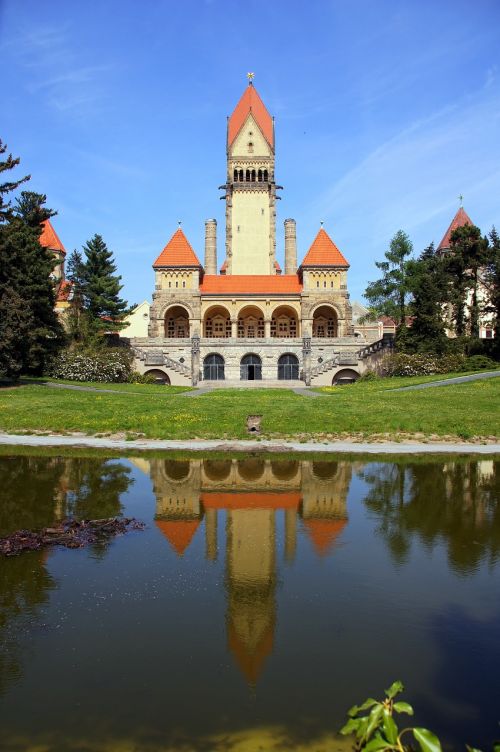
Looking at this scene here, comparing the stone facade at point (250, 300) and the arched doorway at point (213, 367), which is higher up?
the stone facade at point (250, 300)

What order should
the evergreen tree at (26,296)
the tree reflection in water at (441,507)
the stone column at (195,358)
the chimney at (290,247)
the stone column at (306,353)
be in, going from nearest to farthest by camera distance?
the tree reflection in water at (441,507) < the evergreen tree at (26,296) < the stone column at (195,358) < the stone column at (306,353) < the chimney at (290,247)

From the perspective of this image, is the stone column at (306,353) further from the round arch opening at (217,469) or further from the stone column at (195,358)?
the round arch opening at (217,469)

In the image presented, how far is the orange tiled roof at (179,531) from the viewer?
910 centimetres

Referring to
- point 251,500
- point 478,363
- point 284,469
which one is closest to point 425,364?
point 478,363

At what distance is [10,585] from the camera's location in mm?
7375

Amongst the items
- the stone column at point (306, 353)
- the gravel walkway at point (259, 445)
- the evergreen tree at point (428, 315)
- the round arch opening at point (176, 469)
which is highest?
the evergreen tree at point (428, 315)

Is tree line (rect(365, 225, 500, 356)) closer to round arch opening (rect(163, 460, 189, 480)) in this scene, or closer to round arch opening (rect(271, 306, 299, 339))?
round arch opening (rect(271, 306, 299, 339))

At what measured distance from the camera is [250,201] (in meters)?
68.7

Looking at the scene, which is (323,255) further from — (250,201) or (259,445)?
(259,445)

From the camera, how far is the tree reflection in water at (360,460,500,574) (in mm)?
9062

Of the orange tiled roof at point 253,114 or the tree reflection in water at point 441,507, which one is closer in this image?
the tree reflection in water at point 441,507

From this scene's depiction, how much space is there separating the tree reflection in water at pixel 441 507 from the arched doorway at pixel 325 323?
4712cm

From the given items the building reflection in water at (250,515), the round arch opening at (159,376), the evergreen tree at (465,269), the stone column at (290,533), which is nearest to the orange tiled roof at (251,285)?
the round arch opening at (159,376)

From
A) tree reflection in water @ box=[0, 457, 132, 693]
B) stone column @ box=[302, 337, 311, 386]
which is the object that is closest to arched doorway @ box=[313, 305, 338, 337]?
stone column @ box=[302, 337, 311, 386]
